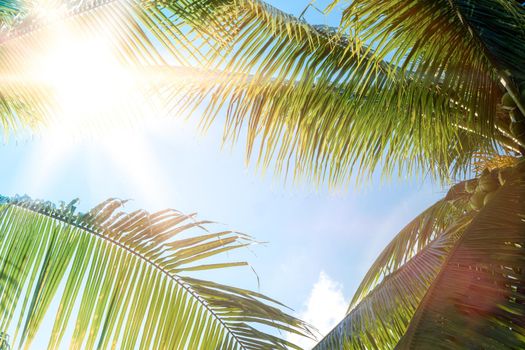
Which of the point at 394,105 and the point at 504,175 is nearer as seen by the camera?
the point at 504,175

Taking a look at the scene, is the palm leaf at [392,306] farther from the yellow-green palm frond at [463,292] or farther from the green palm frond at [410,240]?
the green palm frond at [410,240]

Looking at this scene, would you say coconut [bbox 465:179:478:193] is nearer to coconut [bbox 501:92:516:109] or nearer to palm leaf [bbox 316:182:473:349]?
palm leaf [bbox 316:182:473:349]

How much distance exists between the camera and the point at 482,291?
2.18m

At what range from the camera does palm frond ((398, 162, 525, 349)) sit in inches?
75.2

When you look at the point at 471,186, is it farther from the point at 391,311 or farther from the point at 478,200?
the point at 391,311

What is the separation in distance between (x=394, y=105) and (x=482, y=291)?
1.69m

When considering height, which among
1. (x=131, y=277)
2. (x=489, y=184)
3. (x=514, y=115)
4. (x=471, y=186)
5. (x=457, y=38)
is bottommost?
(x=131, y=277)

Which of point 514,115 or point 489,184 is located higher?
point 514,115

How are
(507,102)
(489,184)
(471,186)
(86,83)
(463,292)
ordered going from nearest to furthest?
(463,292), (86,83), (507,102), (489,184), (471,186)

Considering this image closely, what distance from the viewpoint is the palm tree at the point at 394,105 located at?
229cm

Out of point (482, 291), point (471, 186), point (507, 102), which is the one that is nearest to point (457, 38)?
point (507, 102)

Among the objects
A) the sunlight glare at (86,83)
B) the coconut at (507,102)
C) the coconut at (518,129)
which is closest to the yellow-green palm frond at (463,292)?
the coconut at (518,129)

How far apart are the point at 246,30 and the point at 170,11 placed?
927 mm

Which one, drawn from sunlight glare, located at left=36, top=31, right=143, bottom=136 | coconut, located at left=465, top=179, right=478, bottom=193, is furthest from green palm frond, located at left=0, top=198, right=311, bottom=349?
coconut, located at left=465, top=179, right=478, bottom=193
